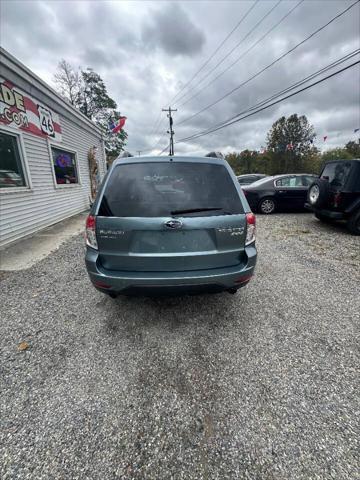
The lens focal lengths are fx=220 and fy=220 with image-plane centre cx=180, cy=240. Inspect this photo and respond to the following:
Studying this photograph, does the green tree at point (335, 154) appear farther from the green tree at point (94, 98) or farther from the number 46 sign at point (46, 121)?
the number 46 sign at point (46, 121)

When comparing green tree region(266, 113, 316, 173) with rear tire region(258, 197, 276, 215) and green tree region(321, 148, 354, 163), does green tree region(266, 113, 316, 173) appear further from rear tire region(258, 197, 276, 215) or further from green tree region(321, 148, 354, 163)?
rear tire region(258, 197, 276, 215)

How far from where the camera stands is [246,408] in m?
1.59

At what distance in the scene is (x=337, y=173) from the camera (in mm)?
5527

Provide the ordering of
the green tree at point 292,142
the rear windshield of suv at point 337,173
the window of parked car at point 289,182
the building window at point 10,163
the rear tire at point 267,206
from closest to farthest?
the building window at point 10,163 < the rear windshield of suv at point 337,173 < the window of parked car at point 289,182 < the rear tire at point 267,206 < the green tree at point 292,142

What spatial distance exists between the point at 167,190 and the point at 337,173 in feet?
17.7

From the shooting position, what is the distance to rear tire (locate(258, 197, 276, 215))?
8.28 meters

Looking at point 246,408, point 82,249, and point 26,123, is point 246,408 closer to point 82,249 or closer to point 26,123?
point 82,249

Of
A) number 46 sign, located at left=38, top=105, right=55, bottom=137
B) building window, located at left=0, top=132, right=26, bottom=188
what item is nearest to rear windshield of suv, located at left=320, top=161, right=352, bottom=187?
building window, located at left=0, top=132, right=26, bottom=188

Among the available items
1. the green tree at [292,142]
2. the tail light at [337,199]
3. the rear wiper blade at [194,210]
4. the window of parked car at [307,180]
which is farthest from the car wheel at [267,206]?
the green tree at [292,142]

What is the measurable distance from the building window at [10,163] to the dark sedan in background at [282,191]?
7094 millimetres

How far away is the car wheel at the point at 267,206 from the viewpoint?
829 cm

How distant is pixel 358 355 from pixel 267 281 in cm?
147

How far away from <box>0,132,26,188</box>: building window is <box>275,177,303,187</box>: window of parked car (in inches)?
316

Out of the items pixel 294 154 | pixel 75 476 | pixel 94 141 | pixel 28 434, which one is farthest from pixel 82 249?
pixel 294 154
